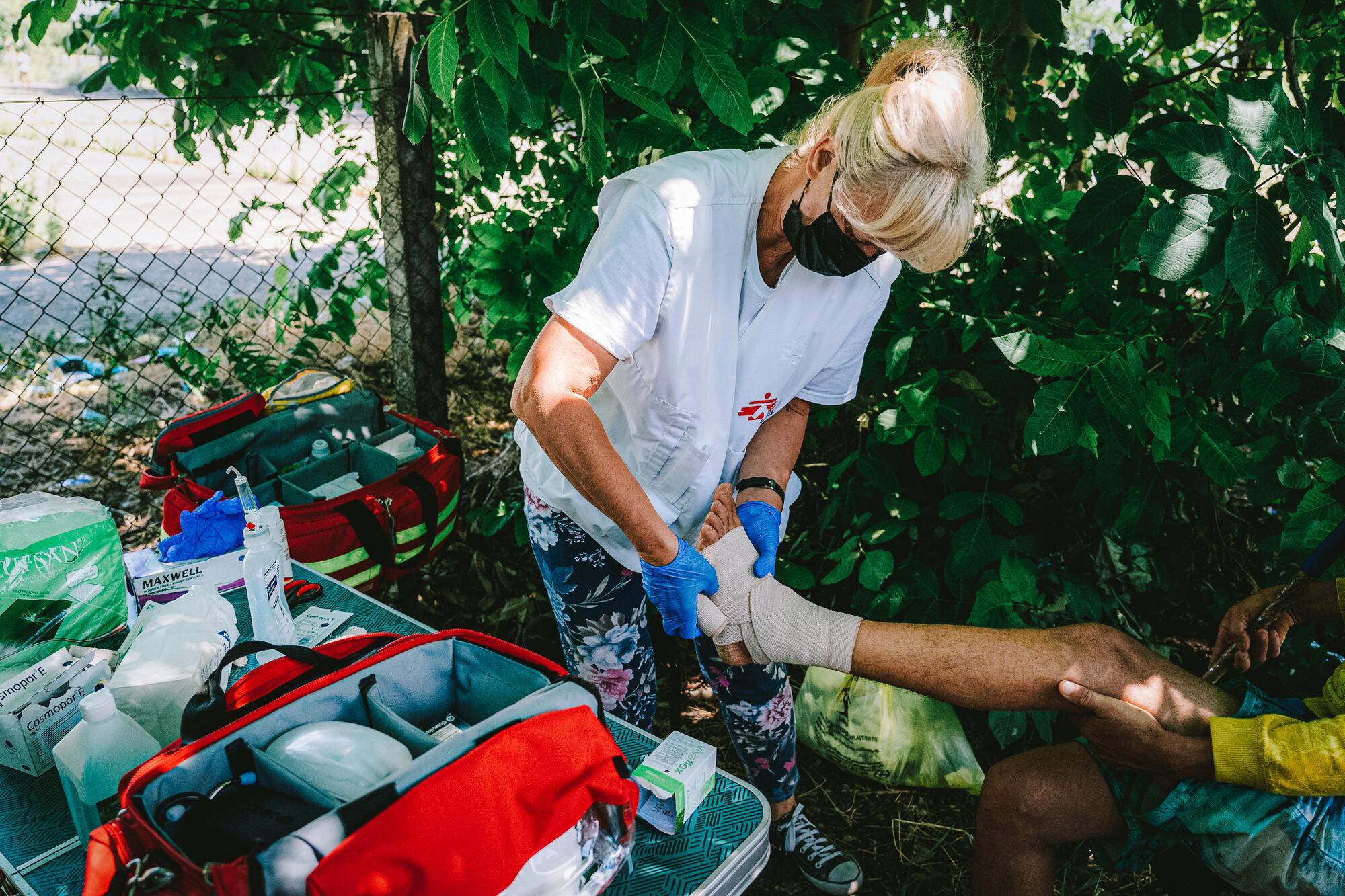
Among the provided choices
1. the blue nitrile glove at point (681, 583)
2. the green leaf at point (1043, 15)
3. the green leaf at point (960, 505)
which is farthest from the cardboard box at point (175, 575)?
the green leaf at point (1043, 15)

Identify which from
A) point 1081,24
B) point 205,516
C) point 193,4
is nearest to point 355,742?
point 205,516

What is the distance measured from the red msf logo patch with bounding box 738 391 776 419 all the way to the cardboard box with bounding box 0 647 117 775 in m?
1.14

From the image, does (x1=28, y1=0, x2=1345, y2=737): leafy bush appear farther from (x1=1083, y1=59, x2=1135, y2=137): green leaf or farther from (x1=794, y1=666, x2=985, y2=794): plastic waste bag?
(x1=794, y1=666, x2=985, y2=794): plastic waste bag

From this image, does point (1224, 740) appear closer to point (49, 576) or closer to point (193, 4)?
point (49, 576)

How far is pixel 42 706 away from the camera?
128 cm

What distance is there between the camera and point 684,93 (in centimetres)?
232

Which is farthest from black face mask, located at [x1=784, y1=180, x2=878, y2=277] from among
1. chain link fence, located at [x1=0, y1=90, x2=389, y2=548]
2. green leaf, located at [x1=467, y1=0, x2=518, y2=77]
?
chain link fence, located at [x1=0, y1=90, x2=389, y2=548]

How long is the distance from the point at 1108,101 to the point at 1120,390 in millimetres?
651

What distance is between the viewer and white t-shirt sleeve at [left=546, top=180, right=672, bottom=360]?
4.44 ft

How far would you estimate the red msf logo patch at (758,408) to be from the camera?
169 cm

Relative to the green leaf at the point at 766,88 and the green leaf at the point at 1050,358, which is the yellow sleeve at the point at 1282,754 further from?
the green leaf at the point at 766,88

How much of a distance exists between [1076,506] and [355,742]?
88.4 inches

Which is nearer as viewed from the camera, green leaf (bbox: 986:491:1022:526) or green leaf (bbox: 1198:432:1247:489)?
green leaf (bbox: 1198:432:1247:489)

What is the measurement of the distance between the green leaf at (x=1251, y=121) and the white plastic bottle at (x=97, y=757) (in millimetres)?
1960
